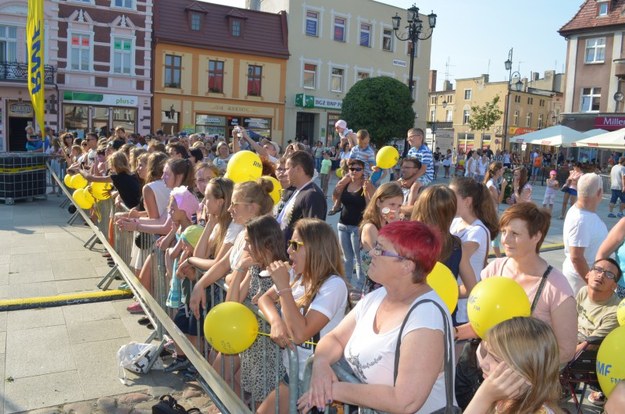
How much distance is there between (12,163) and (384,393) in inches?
528

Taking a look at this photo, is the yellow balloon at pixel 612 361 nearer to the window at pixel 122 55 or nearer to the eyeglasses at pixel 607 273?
the eyeglasses at pixel 607 273

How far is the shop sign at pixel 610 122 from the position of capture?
32438 millimetres

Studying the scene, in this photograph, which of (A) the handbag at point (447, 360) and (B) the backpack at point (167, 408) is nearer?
(A) the handbag at point (447, 360)

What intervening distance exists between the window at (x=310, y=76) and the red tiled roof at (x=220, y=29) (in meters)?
1.95

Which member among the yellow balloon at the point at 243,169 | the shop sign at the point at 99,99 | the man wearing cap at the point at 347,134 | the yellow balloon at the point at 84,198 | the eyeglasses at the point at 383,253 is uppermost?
the shop sign at the point at 99,99

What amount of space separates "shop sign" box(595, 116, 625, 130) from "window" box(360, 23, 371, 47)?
15828mm

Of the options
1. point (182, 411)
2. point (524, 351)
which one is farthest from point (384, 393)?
point (182, 411)

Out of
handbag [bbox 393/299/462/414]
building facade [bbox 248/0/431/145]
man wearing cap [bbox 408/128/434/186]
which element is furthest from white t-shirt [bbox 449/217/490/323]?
building facade [bbox 248/0/431/145]

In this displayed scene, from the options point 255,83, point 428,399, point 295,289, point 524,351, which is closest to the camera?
point 524,351

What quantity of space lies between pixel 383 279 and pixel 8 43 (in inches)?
1173

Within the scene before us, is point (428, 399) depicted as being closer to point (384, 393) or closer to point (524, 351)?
point (384, 393)

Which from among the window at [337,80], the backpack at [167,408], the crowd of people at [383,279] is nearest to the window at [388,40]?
the window at [337,80]

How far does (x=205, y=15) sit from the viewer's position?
3172cm

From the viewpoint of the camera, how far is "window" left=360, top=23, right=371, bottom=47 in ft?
121
